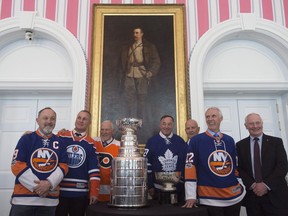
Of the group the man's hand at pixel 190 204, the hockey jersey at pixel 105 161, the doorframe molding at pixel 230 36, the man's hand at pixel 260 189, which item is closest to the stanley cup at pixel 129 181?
the man's hand at pixel 190 204

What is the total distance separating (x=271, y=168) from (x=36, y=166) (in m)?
1.98

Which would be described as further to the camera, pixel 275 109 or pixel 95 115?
pixel 275 109

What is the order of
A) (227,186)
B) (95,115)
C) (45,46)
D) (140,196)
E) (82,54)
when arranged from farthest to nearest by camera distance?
(45,46), (82,54), (95,115), (227,186), (140,196)

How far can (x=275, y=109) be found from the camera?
4074 mm

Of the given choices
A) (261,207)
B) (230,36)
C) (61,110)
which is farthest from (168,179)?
(230,36)

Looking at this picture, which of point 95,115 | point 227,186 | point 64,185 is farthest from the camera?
point 95,115

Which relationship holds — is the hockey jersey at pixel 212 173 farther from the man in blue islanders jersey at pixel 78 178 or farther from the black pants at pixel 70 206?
the black pants at pixel 70 206

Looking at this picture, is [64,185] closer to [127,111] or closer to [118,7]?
[127,111]

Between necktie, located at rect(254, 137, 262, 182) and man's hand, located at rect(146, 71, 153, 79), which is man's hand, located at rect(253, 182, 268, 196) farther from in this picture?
man's hand, located at rect(146, 71, 153, 79)

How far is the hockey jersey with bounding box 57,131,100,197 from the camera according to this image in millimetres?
2309

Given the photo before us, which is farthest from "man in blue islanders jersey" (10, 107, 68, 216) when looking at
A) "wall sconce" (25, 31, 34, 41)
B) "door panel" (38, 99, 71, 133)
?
"wall sconce" (25, 31, 34, 41)

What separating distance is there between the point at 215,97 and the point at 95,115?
1.82 meters

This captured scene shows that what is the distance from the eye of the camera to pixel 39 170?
2.08m

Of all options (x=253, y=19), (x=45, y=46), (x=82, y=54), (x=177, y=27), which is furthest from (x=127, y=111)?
(x=253, y=19)
